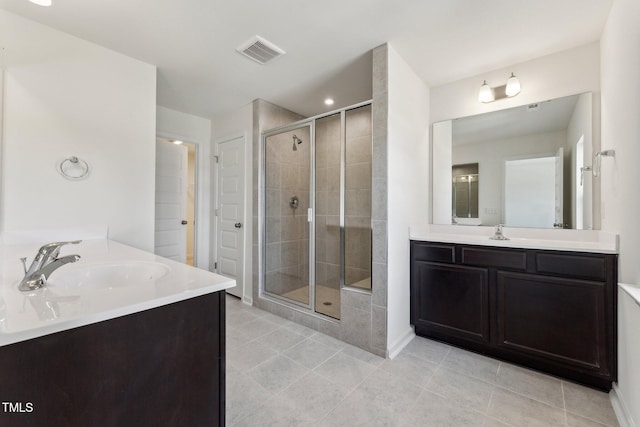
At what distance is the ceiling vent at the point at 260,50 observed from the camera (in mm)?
2109

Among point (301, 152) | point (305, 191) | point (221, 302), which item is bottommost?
point (221, 302)

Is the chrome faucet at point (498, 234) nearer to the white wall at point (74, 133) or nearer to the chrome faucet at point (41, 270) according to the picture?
the chrome faucet at point (41, 270)

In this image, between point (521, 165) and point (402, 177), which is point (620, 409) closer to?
point (521, 165)

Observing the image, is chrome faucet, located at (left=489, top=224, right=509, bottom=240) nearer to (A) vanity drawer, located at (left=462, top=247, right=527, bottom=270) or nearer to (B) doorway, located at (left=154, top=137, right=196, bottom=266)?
(A) vanity drawer, located at (left=462, top=247, right=527, bottom=270)

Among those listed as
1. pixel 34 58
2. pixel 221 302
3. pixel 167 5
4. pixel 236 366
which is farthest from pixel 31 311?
pixel 34 58

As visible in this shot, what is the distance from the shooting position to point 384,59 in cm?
215

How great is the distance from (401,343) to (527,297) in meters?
1.00

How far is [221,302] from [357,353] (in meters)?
1.57

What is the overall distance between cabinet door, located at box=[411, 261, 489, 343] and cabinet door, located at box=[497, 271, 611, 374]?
0.39 ft

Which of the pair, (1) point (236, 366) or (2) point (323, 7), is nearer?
(2) point (323, 7)

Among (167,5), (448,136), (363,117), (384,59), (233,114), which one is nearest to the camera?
(167,5)

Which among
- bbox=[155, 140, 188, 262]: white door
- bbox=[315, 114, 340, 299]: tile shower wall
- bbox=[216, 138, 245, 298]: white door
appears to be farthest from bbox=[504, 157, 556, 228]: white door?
bbox=[155, 140, 188, 262]: white door

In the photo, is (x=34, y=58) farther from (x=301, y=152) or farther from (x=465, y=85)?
(x=465, y=85)

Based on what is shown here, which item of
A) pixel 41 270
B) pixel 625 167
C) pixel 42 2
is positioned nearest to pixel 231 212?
pixel 42 2
